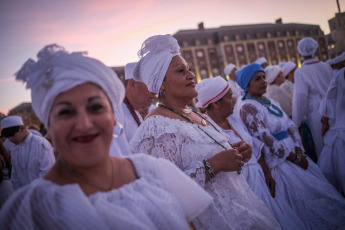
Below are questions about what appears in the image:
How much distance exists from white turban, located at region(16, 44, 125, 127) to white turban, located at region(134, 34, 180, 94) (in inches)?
43.9

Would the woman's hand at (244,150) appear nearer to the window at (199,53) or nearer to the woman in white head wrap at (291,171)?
the woman in white head wrap at (291,171)

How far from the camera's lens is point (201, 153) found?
2225mm

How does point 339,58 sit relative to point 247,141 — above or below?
above

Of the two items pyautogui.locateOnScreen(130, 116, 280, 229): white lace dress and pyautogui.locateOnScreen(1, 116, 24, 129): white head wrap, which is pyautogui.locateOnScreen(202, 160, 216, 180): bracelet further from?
pyautogui.locateOnScreen(1, 116, 24, 129): white head wrap

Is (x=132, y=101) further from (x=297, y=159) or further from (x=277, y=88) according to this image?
(x=277, y=88)

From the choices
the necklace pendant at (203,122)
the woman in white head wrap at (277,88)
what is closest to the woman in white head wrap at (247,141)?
the necklace pendant at (203,122)

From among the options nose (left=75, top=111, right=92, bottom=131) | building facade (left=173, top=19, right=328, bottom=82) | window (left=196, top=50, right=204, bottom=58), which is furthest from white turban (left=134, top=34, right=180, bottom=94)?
window (left=196, top=50, right=204, bottom=58)

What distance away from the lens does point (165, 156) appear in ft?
7.01

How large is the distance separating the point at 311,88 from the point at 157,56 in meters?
4.39

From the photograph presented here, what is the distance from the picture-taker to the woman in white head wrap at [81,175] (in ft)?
3.72

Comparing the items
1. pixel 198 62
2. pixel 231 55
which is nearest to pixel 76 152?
pixel 198 62

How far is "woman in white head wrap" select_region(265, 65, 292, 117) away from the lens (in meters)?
6.51

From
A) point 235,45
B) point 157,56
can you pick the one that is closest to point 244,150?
point 157,56

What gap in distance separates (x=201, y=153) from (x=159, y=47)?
3.91ft
